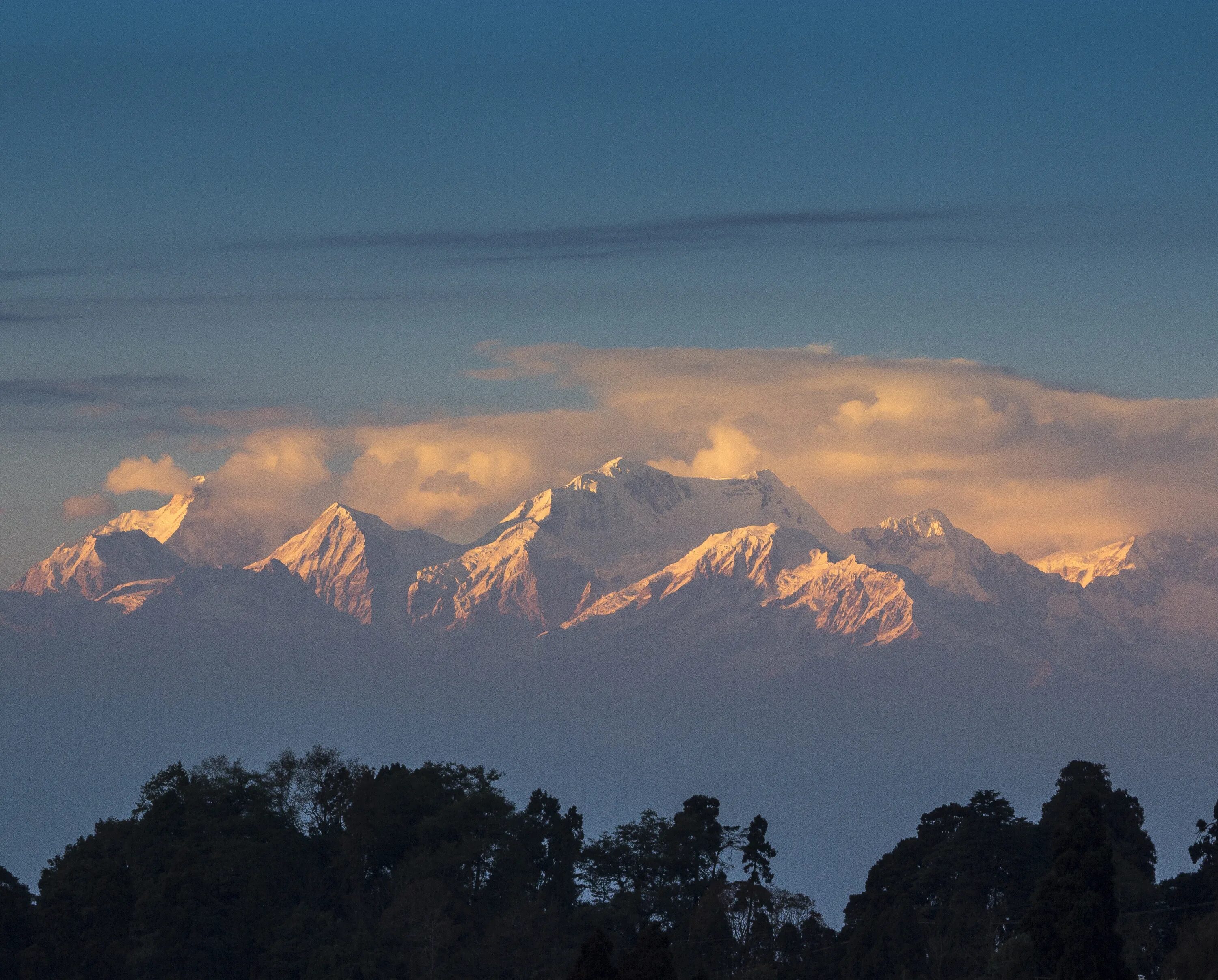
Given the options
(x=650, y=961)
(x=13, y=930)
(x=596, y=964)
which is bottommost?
(x=596, y=964)

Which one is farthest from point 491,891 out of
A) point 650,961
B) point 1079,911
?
point 1079,911

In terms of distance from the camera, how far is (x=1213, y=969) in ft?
372

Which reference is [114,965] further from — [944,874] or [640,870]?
[944,874]

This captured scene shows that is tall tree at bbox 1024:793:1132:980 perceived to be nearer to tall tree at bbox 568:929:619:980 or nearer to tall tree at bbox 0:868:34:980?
tall tree at bbox 568:929:619:980

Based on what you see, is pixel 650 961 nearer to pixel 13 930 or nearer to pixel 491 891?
pixel 491 891

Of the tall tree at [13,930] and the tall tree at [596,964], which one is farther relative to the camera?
the tall tree at [13,930]

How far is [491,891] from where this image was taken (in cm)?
14775

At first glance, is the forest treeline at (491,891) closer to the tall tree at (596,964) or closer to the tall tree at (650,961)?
the tall tree at (650,961)

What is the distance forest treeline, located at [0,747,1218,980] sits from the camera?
438 feet

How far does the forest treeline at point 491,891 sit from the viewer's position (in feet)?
438

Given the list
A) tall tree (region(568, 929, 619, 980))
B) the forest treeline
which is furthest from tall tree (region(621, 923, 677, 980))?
the forest treeline

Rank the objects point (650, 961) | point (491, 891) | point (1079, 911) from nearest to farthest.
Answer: point (650, 961) < point (1079, 911) < point (491, 891)

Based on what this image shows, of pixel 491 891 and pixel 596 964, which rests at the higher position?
pixel 491 891

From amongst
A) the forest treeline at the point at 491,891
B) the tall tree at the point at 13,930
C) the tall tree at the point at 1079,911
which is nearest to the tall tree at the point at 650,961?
the tall tree at the point at 1079,911
